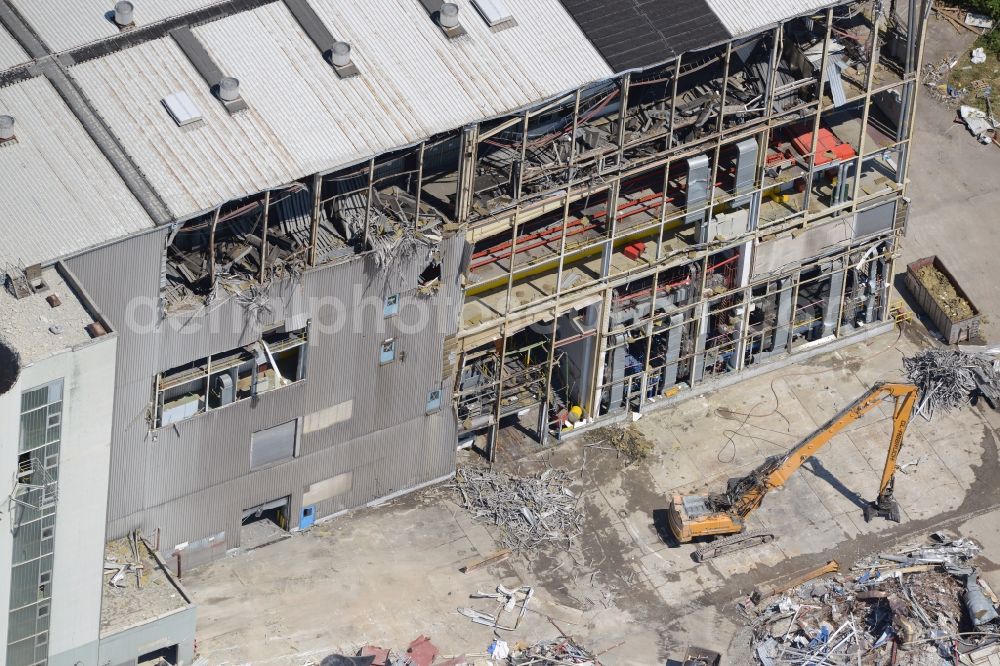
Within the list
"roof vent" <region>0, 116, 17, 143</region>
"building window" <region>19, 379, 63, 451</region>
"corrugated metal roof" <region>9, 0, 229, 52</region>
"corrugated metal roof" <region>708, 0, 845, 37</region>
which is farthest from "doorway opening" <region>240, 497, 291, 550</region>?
"corrugated metal roof" <region>708, 0, 845, 37</region>

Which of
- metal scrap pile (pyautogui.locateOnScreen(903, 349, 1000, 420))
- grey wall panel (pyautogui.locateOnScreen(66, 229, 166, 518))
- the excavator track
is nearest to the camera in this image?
grey wall panel (pyautogui.locateOnScreen(66, 229, 166, 518))

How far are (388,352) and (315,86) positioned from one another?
11.6 m

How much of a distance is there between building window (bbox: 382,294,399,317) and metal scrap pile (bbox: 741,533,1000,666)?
18.8 m

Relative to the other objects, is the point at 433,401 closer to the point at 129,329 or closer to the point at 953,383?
the point at 129,329

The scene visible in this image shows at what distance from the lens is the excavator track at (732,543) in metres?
88.1

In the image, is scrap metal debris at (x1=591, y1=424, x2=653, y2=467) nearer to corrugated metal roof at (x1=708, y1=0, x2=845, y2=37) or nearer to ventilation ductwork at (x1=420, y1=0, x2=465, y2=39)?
corrugated metal roof at (x1=708, y1=0, x2=845, y2=37)

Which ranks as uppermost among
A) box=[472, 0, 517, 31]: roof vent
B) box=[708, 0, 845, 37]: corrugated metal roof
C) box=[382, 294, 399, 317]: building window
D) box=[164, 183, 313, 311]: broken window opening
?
box=[472, 0, 517, 31]: roof vent

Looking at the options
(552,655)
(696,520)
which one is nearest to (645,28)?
(696,520)

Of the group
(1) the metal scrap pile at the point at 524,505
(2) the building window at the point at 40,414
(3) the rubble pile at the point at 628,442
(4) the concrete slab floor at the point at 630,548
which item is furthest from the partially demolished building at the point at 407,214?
(4) the concrete slab floor at the point at 630,548

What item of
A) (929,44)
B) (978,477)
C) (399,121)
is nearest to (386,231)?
(399,121)

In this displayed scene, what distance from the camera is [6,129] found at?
7550 centimetres

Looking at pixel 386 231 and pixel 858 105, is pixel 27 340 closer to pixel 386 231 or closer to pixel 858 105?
pixel 386 231

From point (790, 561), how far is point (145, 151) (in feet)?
105

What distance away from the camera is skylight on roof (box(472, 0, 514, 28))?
272 ft
